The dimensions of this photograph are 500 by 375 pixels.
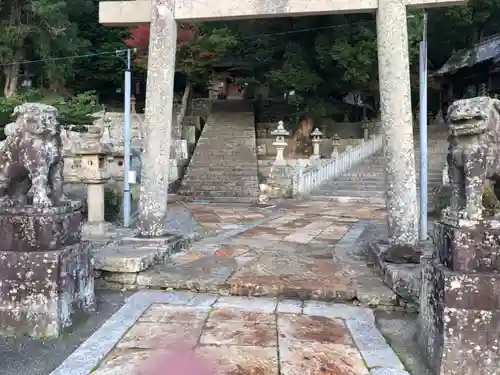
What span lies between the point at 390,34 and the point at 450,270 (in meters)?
3.16

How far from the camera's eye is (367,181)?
53.0 ft

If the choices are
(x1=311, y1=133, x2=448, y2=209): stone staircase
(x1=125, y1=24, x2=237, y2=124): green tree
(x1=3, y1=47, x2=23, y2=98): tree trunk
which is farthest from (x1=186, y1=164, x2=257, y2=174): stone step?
(x1=3, y1=47, x2=23, y2=98): tree trunk

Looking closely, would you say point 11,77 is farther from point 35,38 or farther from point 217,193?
point 217,193

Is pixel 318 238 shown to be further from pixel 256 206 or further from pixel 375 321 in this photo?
pixel 256 206

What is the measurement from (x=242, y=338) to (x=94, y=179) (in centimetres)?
561

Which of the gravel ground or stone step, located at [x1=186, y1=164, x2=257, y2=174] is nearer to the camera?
the gravel ground

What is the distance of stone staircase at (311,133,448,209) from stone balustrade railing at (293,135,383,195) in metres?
0.21

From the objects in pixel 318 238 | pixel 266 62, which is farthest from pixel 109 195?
pixel 266 62

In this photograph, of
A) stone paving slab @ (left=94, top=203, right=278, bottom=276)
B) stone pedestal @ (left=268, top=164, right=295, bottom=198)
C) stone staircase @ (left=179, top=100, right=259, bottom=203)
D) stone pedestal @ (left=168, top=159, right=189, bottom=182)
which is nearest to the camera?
stone paving slab @ (left=94, top=203, right=278, bottom=276)

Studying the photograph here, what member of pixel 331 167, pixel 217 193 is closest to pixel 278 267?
pixel 217 193

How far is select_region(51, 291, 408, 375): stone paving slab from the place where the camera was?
2.84 metres

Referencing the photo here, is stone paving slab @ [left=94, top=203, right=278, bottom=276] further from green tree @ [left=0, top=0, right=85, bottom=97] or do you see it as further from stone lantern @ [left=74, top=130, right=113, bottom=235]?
green tree @ [left=0, top=0, right=85, bottom=97]

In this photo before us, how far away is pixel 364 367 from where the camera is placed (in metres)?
2.87

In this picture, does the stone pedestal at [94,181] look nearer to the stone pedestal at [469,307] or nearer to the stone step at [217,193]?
the stone pedestal at [469,307]
